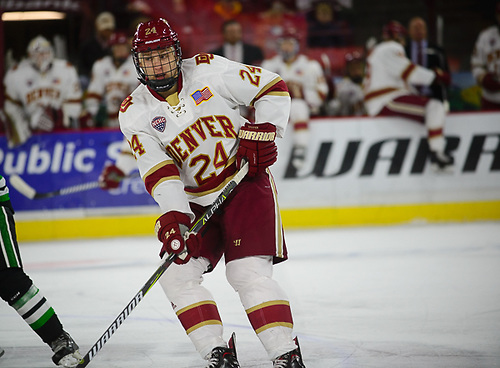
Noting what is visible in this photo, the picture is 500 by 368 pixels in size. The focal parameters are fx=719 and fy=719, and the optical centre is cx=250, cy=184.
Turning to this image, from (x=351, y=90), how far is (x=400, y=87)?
42cm

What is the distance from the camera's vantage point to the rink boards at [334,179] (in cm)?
574

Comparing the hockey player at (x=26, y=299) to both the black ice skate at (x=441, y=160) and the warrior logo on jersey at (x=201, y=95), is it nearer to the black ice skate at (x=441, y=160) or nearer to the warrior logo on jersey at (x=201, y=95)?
the warrior logo on jersey at (x=201, y=95)

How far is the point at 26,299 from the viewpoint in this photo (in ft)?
7.71

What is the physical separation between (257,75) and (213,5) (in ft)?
15.1

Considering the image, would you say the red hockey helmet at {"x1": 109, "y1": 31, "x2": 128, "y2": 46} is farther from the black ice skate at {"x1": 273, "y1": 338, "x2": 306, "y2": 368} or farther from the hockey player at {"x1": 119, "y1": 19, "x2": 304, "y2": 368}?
the black ice skate at {"x1": 273, "y1": 338, "x2": 306, "y2": 368}

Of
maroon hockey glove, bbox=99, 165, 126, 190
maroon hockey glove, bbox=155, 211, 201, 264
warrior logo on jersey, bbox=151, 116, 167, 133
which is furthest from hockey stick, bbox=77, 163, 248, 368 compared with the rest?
maroon hockey glove, bbox=99, 165, 126, 190

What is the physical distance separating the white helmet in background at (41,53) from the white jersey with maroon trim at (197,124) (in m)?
3.89

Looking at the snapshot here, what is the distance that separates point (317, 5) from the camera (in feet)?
20.4

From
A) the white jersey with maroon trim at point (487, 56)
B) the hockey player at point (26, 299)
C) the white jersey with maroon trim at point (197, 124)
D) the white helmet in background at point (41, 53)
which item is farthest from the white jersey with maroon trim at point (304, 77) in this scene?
the hockey player at point (26, 299)

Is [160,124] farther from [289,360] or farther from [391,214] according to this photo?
[391,214]

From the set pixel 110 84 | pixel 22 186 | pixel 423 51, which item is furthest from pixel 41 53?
pixel 423 51

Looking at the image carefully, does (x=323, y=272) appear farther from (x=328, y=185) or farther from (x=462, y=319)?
(x=328, y=185)

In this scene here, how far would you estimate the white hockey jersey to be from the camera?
5.92 m

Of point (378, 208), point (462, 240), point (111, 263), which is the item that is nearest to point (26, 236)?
point (111, 263)
